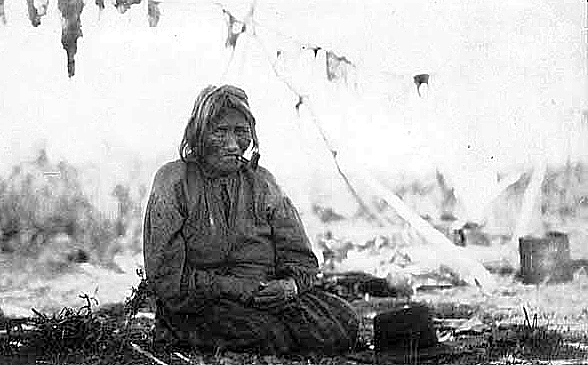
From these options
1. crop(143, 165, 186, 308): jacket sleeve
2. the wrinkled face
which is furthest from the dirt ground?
the wrinkled face

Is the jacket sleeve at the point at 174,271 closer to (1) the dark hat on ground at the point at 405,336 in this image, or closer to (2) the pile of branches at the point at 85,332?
(2) the pile of branches at the point at 85,332

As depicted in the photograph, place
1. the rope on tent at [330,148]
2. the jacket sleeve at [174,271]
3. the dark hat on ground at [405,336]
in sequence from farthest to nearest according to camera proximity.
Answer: the rope on tent at [330,148] → the dark hat on ground at [405,336] → the jacket sleeve at [174,271]

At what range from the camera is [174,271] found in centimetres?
402

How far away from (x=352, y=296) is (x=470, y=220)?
0.61 m

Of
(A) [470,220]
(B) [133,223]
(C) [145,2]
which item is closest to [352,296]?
(A) [470,220]

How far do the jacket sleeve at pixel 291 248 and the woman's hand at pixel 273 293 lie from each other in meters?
0.05

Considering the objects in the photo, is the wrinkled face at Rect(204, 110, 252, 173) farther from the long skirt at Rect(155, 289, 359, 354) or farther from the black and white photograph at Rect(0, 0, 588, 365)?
the long skirt at Rect(155, 289, 359, 354)

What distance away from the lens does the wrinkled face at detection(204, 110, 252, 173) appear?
160 inches

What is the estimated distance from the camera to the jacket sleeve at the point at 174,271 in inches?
158

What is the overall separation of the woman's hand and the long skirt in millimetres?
30

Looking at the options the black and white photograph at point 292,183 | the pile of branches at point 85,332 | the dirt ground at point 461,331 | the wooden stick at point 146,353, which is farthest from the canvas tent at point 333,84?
the wooden stick at point 146,353

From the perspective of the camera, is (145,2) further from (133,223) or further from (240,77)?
(133,223)

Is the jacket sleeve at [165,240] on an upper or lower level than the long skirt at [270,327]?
upper

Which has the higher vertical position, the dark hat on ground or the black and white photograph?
the black and white photograph
